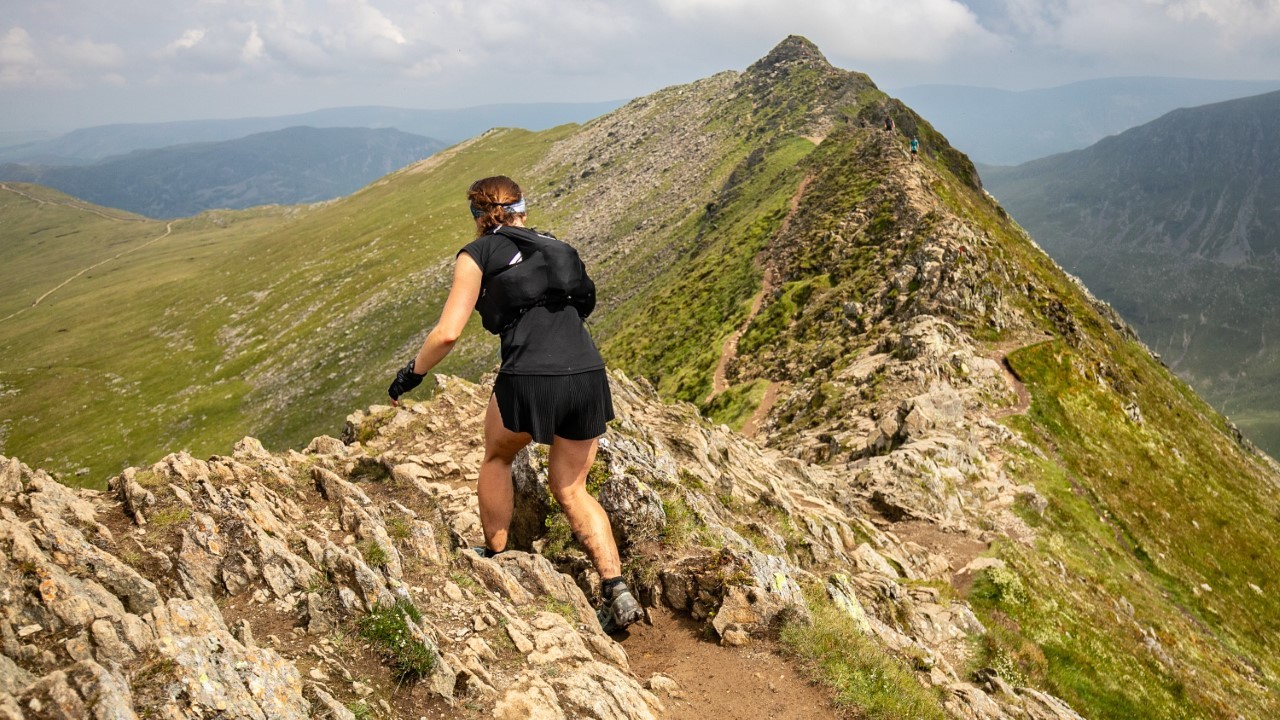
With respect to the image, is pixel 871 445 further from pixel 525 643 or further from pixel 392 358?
pixel 392 358

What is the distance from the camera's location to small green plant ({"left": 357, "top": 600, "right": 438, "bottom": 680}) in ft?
21.2

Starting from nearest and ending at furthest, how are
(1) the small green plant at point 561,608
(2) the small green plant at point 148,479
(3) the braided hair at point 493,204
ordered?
(3) the braided hair at point 493,204, (1) the small green plant at point 561,608, (2) the small green plant at point 148,479

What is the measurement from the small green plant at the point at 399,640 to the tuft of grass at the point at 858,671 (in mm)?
4766

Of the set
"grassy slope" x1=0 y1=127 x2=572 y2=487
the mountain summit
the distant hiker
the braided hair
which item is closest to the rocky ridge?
the distant hiker

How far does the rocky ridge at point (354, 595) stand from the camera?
5.46 m

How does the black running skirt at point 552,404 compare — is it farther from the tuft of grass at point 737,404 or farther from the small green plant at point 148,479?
the tuft of grass at point 737,404

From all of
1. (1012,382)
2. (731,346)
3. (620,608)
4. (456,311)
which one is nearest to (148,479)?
(456,311)

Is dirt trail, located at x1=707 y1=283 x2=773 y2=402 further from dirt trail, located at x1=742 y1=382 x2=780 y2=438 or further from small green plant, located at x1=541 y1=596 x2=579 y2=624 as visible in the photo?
small green plant, located at x1=541 y1=596 x2=579 y2=624

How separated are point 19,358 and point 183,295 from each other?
127 feet

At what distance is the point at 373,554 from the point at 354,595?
1261mm

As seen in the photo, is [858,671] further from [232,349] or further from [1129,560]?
[232,349]

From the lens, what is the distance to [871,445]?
92.4 feet

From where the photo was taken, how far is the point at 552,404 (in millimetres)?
7676

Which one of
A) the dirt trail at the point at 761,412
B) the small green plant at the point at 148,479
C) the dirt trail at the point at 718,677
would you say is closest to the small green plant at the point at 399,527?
the small green plant at the point at 148,479
